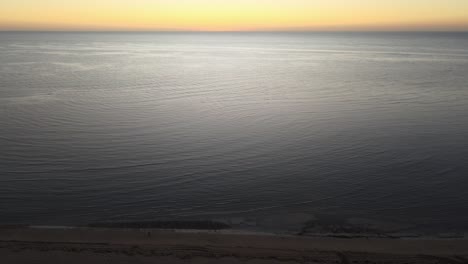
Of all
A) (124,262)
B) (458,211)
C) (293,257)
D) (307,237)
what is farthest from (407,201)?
(124,262)

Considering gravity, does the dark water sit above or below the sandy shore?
above

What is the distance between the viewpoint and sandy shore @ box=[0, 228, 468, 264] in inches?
A: 358

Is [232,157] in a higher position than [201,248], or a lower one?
higher

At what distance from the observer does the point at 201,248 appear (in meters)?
9.66

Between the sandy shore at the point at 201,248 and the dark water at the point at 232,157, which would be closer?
the sandy shore at the point at 201,248

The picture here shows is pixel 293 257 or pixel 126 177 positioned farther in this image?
pixel 126 177

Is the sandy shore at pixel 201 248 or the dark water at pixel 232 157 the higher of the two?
the dark water at pixel 232 157

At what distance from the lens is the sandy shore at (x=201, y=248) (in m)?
9.09

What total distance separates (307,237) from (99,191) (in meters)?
6.68

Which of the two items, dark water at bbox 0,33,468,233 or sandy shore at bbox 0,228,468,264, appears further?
dark water at bbox 0,33,468,233

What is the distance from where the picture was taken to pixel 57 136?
65.3 ft

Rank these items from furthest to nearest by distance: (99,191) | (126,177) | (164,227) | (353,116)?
1. (353,116)
2. (126,177)
3. (99,191)
4. (164,227)

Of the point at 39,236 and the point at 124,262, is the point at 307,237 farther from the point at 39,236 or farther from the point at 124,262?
the point at 39,236

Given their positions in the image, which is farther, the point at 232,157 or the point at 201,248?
the point at 232,157
